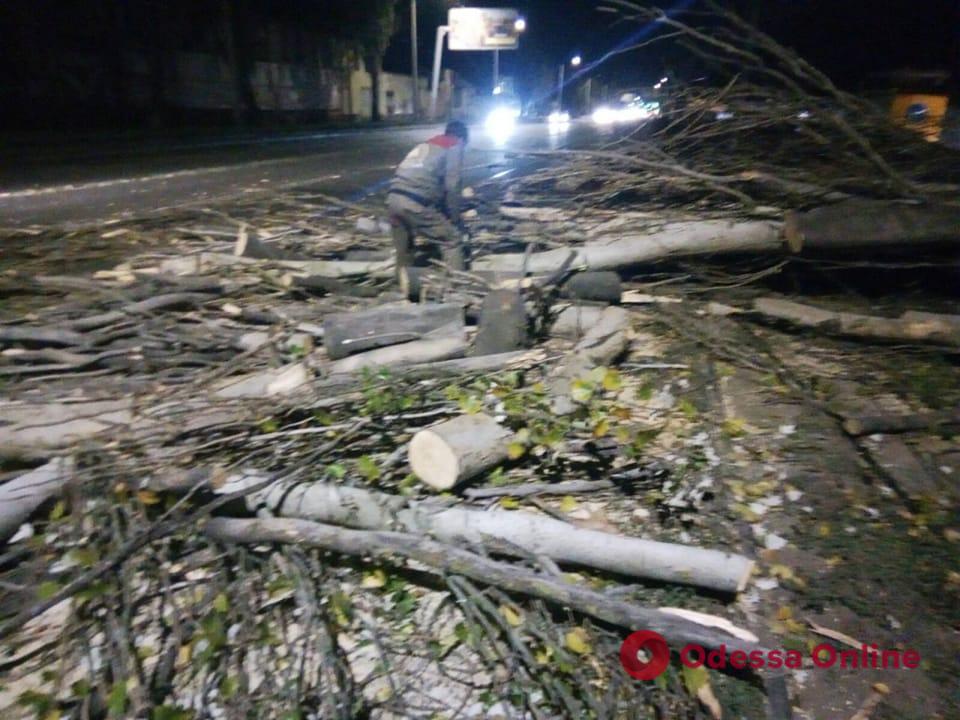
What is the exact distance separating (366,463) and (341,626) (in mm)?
658

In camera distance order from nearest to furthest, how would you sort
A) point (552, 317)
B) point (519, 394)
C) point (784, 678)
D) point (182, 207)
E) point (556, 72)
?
point (784, 678)
point (519, 394)
point (552, 317)
point (182, 207)
point (556, 72)

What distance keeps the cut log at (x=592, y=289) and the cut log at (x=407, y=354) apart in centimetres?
114

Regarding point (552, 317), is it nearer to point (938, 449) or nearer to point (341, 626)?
point (938, 449)

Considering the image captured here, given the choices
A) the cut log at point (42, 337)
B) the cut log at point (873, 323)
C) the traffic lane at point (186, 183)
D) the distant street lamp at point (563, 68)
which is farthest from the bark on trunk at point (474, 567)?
the distant street lamp at point (563, 68)

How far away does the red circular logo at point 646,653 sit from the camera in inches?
83.0

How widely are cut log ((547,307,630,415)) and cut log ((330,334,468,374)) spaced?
0.69 metres

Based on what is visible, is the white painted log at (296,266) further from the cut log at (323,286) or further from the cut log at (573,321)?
the cut log at (573,321)

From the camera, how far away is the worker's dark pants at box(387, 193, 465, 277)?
212 inches

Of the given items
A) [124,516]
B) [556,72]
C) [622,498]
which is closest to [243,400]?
[124,516]

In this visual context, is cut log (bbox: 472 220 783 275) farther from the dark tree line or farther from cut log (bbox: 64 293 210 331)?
the dark tree line

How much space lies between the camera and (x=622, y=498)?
9.92 feet

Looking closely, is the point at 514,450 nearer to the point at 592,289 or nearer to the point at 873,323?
the point at 592,289

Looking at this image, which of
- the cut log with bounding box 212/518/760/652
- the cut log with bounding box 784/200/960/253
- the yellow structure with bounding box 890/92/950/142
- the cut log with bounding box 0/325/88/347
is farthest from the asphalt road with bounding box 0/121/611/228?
the cut log with bounding box 212/518/760/652

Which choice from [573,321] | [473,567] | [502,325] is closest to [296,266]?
[502,325]
